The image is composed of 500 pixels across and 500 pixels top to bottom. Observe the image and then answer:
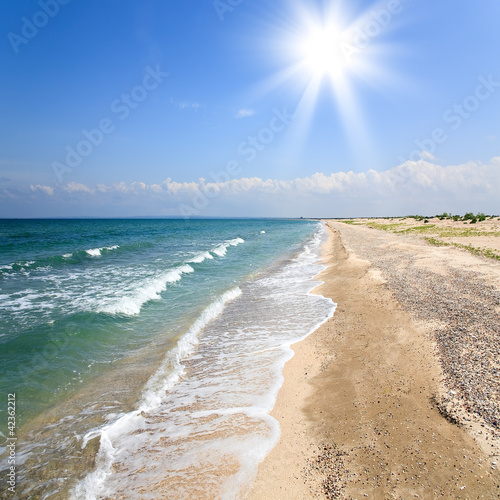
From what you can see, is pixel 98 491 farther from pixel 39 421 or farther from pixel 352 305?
pixel 352 305

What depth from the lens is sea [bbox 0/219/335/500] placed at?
194 inches

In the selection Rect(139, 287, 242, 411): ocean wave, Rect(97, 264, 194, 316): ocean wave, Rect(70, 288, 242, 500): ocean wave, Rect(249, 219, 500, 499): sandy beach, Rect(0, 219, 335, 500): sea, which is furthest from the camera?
Rect(97, 264, 194, 316): ocean wave

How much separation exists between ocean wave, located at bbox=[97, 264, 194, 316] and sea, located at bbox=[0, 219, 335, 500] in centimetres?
11

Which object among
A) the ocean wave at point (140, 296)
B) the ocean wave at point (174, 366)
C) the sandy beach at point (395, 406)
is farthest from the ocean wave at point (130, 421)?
the ocean wave at point (140, 296)

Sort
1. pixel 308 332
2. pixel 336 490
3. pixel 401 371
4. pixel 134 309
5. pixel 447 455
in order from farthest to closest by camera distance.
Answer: pixel 134 309
pixel 308 332
pixel 401 371
pixel 447 455
pixel 336 490

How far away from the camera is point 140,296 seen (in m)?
15.7

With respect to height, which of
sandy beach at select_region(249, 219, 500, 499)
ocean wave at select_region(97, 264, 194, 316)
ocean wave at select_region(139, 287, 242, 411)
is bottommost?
ocean wave at select_region(139, 287, 242, 411)

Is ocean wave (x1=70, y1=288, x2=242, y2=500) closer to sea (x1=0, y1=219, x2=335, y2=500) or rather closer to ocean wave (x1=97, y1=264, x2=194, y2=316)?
sea (x1=0, y1=219, x2=335, y2=500)

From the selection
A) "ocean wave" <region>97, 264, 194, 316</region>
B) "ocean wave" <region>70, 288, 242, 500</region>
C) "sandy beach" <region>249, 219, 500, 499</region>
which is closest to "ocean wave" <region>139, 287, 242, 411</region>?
"ocean wave" <region>70, 288, 242, 500</region>

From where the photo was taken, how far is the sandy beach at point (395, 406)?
4.21 metres

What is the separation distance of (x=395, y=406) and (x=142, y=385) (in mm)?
6459

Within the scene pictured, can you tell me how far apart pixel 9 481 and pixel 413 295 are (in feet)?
46.6

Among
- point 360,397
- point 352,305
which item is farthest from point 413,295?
point 360,397

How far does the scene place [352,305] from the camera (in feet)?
42.2
